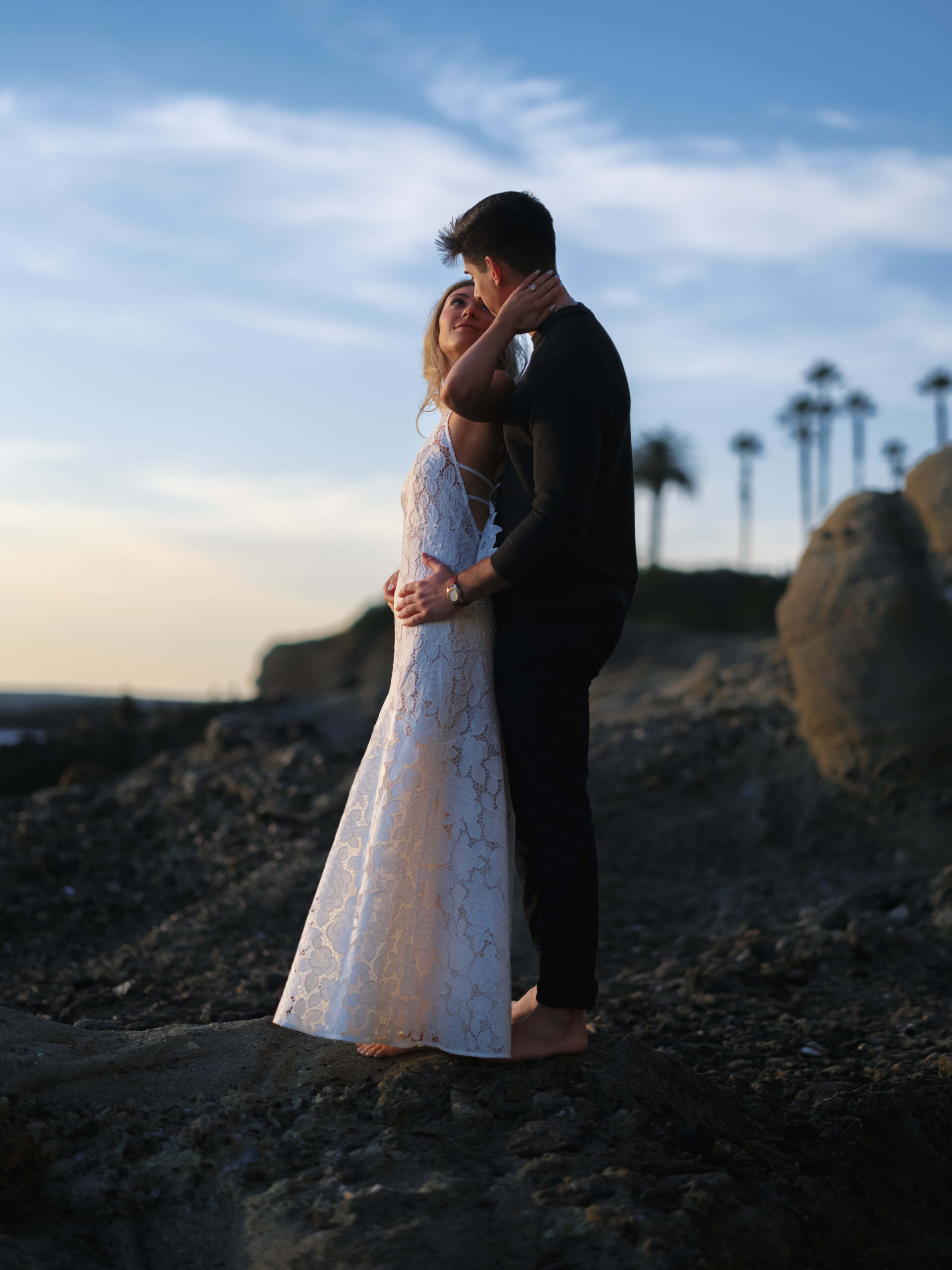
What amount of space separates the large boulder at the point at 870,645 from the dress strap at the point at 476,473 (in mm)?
5205

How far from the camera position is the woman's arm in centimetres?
295

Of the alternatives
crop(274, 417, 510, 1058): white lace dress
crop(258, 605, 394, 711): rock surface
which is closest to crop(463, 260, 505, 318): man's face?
crop(274, 417, 510, 1058): white lace dress

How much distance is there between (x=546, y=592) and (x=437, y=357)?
2.87ft

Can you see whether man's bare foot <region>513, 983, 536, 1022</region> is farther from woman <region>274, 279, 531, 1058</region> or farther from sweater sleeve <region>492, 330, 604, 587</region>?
sweater sleeve <region>492, 330, 604, 587</region>

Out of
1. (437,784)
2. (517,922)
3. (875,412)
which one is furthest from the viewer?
(875,412)

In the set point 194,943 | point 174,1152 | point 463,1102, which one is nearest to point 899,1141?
point 463,1102

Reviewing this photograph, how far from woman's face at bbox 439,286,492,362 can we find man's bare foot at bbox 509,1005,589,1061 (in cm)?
192

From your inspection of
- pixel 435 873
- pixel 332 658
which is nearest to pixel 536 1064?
pixel 435 873

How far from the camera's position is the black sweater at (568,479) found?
111 inches

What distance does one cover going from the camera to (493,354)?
2.95 metres

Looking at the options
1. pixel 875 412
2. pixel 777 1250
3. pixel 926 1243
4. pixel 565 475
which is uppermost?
pixel 875 412

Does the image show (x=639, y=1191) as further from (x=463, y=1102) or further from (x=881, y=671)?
(x=881, y=671)

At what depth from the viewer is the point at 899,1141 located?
331 cm

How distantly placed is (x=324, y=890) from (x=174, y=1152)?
0.77 m
